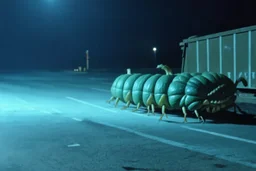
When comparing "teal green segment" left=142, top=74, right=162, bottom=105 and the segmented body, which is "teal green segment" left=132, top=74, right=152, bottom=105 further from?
"teal green segment" left=142, top=74, right=162, bottom=105

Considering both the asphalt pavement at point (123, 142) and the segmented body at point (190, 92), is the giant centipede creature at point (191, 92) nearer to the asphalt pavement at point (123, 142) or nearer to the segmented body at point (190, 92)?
the segmented body at point (190, 92)

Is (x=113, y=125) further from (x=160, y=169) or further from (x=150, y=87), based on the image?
(x=160, y=169)

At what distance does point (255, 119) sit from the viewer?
11414mm

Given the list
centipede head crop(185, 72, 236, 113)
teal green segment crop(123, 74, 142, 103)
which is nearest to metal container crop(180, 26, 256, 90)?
centipede head crop(185, 72, 236, 113)

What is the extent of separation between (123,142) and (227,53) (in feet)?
21.4

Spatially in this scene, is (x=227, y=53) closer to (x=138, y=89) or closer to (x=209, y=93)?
(x=209, y=93)

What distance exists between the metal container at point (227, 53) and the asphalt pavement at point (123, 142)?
149 centimetres

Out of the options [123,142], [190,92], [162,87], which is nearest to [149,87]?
[162,87]

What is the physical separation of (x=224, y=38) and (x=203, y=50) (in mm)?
1599

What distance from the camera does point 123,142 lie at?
8.27m

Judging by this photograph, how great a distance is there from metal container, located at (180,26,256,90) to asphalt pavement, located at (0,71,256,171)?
1489 millimetres

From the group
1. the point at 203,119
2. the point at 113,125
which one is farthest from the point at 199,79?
the point at 113,125

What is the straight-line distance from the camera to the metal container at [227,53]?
12211 mm

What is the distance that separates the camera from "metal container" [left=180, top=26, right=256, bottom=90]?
481 inches
